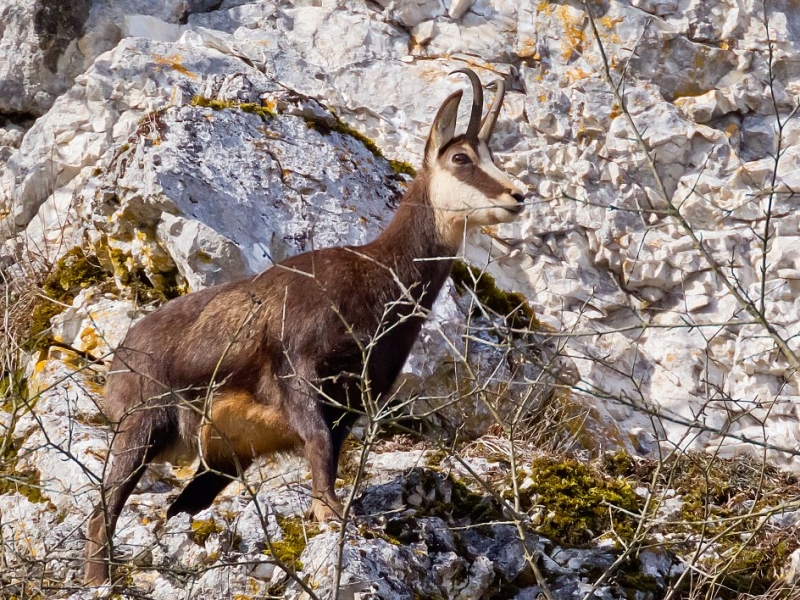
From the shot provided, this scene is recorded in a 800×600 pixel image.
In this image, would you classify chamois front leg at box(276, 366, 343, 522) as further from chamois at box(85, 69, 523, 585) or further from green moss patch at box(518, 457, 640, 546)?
green moss patch at box(518, 457, 640, 546)

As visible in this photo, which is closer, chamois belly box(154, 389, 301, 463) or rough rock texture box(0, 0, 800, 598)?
chamois belly box(154, 389, 301, 463)

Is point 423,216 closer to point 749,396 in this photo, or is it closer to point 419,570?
point 419,570

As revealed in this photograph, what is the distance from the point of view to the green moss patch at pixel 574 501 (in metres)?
5.45

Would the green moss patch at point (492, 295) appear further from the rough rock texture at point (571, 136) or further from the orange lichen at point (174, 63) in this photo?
the orange lichen at point (174, 63)

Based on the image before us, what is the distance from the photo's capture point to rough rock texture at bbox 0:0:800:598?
22.8ft

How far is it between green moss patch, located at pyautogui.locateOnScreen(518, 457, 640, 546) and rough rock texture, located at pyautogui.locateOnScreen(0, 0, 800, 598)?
0.81 metres

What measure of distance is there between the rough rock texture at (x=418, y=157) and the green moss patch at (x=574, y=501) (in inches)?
32.0

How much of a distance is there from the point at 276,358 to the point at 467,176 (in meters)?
1.62

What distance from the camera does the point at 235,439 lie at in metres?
5.41

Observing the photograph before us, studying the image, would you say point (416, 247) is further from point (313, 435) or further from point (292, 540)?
point (292, 540)

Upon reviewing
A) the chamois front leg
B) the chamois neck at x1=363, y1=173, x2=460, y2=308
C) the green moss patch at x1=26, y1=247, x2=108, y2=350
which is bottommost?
the green moss patch at x1=26, y1=247, x2=108, y2=350

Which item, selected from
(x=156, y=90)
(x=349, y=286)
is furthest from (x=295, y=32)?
(x=349, y=286)

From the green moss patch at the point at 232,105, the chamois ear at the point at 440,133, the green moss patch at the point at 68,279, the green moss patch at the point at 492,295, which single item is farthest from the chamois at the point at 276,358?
the green moss patch at the point at 232,105

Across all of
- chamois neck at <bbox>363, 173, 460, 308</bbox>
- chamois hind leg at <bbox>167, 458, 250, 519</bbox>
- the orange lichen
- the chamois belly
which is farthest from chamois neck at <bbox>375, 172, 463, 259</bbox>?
the orange lichen
